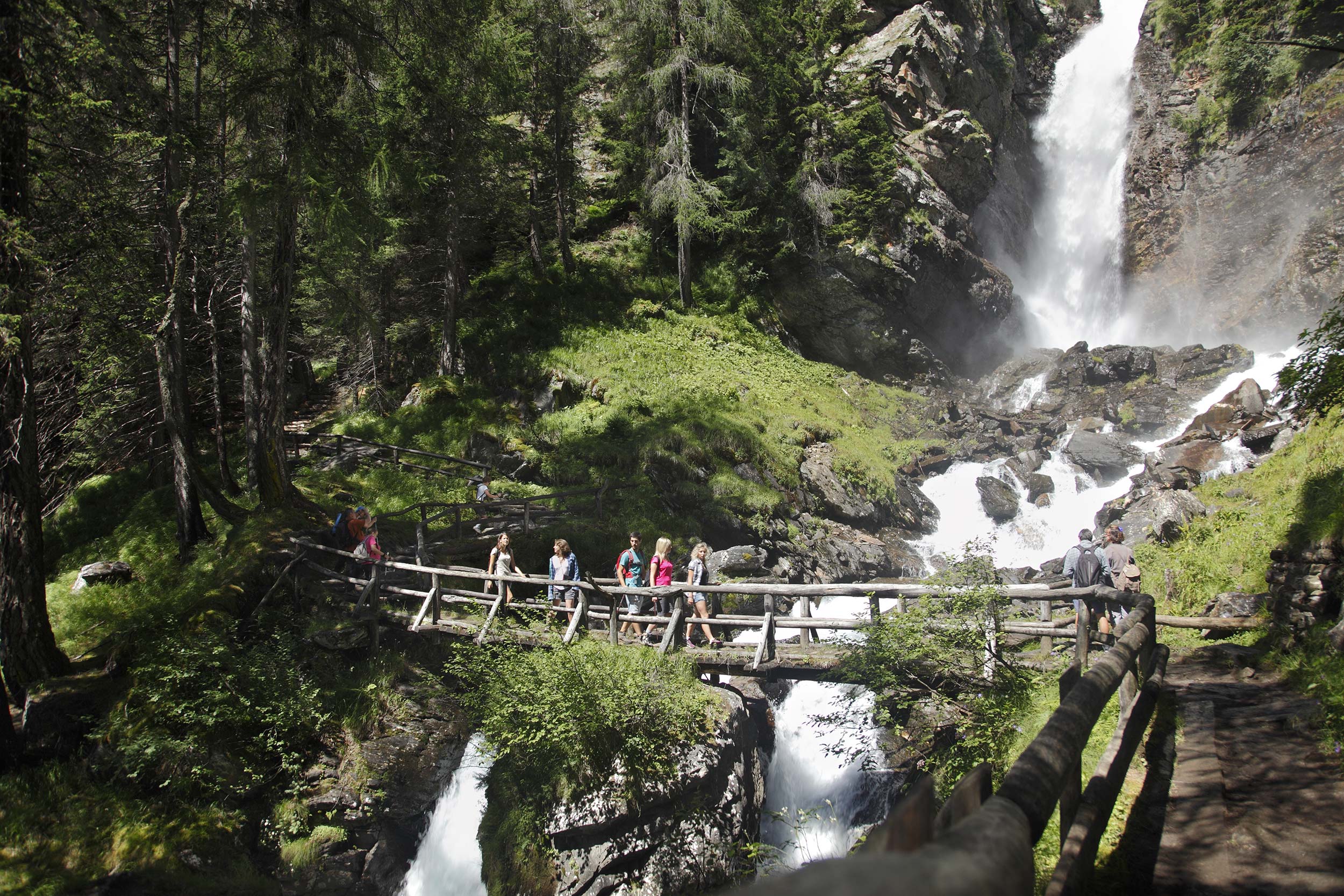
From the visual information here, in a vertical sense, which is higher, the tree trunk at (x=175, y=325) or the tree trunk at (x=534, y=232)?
the tree trunk at (x=534, y=232)

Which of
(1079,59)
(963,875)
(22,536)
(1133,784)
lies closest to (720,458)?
(22,536)

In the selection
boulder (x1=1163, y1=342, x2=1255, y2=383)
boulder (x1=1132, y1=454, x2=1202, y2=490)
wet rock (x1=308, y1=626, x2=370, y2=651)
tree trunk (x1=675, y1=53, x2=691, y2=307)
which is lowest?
wet rock (x1=308, y1=626, x2=370, y2=651)

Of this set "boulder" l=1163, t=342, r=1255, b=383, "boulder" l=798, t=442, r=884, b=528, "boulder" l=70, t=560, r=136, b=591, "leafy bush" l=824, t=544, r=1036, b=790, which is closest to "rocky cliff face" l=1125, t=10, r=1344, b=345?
"boulder" l=1163, t=342, r=1255, b=383

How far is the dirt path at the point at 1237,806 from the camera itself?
319cm

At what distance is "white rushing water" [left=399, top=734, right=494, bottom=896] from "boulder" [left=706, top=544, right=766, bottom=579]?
24.9ft

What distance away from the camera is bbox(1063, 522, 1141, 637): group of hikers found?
10.1 metres

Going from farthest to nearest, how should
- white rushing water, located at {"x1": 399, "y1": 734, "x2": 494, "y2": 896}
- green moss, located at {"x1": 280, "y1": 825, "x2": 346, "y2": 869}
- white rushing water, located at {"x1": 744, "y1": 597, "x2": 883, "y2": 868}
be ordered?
1. white rushing water, located at {"x1": 399, "y1": 734, "x2": 494, "y2": 896}
2. green moss, located at {"x1": 280, "y1": 825, "x2": 346, "y2": 869}
3. white rushing water, located at {"x1": 744, "y1": 597, "x2": 883, "y2": 868}

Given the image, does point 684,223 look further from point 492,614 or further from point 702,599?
point 492,614

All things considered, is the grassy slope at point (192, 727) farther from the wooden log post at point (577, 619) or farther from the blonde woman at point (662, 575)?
the blonde woman at point (662, 575)

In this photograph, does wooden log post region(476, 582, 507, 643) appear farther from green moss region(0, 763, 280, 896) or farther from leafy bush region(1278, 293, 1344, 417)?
leafy bush region(1278, 293, 1344, 417)

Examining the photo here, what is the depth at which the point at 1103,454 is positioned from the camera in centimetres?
2314

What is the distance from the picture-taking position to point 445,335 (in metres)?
25.1

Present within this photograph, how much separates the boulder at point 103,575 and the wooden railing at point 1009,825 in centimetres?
1699

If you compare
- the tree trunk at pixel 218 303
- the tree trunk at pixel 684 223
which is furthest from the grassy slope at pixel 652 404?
the tree trunk at pixel 218 303
